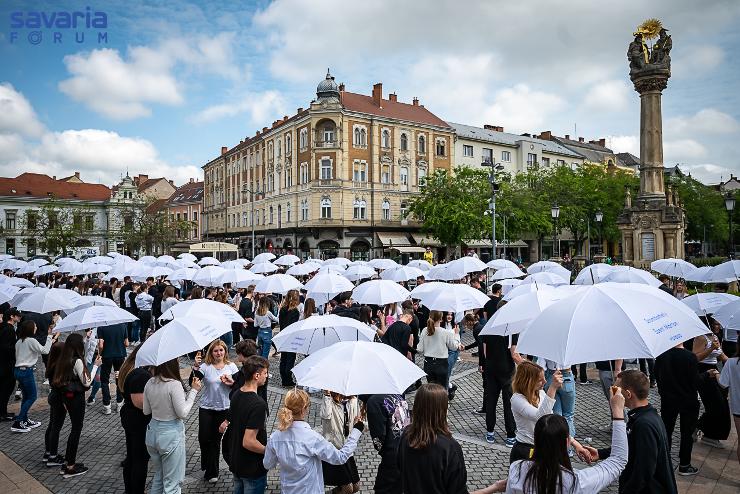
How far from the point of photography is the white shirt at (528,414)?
4688 millimetres

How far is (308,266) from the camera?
70.4 feet

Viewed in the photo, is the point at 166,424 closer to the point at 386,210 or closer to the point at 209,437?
the point at 209,437

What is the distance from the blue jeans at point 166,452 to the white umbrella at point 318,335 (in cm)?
208

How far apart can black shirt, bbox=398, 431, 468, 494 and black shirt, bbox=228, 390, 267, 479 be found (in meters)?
1.79

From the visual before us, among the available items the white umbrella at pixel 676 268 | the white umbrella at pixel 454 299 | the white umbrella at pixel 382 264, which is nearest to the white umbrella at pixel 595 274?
the white umbrella at pixel 676 268

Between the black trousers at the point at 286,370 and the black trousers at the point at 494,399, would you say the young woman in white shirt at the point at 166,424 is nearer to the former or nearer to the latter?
the black trousers at the point at 494,399

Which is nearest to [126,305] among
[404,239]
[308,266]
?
[308,266]

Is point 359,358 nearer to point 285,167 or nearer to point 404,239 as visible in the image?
point 404,239

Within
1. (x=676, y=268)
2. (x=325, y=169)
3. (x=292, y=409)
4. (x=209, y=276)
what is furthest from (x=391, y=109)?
(x=292, y=409)

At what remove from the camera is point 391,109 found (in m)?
57.2

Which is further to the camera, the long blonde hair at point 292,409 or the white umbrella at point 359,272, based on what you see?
the white umbrella at point 359,272

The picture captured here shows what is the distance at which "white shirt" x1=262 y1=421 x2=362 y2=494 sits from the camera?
4484 mm

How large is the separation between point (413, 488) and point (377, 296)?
312 inches

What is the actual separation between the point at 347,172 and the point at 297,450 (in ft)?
158
